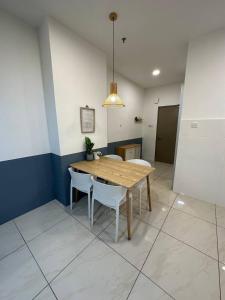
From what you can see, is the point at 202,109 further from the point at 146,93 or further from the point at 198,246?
the point at 146,93

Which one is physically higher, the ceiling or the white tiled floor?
the ceiling

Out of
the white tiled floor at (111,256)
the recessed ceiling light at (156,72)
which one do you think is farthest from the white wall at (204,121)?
the recessed ceiling light at (156,72)

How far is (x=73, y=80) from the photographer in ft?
7.01

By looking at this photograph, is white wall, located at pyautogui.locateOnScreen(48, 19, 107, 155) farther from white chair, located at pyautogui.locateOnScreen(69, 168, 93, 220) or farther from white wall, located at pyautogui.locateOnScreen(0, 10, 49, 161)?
white chair, located at pyautogui.locateOnScreen(69, 168, 93, 220)

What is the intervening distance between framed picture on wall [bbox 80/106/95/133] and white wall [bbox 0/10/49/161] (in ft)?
2.08

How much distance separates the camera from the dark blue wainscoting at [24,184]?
73.6 inches

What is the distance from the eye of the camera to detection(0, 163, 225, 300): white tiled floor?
1154 millimetres

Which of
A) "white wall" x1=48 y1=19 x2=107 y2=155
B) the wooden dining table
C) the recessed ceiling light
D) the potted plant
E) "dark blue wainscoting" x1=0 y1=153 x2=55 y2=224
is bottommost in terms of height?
"dark blue wainscoting" x1=0 y1=153 x2=55 y2=224

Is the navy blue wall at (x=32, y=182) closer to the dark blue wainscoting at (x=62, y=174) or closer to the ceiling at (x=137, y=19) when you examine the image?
the dark blue wainscoting at (x=62, y=174)

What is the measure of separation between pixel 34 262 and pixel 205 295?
1648 millimetres

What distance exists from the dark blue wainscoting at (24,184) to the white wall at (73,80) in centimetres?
50

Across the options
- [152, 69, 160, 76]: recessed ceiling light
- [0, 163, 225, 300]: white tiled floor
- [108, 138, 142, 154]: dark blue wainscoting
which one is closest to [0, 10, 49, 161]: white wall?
[0, 163, 225, 300]: white tiled floor

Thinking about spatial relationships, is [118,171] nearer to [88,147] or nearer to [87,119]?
[88,147]

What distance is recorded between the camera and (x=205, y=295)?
3.67 feet
